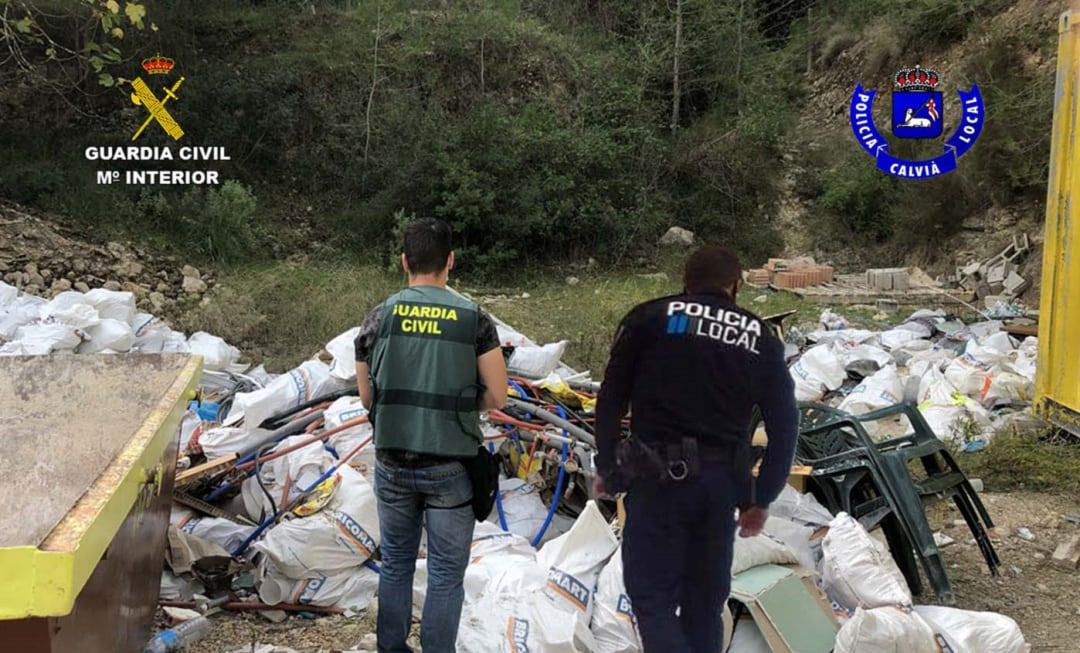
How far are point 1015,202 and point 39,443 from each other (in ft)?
45.5

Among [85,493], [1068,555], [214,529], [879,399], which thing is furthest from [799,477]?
[879,399]

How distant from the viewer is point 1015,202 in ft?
43.2

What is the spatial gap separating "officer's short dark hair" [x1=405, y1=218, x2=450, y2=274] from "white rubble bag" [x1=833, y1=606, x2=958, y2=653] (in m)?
1.74

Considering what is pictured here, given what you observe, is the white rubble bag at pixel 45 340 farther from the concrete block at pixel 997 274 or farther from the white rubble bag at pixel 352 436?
the concrete block at pixel 997 274

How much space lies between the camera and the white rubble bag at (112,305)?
646cm

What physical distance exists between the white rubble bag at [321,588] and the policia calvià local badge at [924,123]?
12198 mm

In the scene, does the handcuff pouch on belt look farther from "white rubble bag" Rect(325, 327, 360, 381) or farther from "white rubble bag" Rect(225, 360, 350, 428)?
"white rubble bag" Rect(325, 327, 360, 381)

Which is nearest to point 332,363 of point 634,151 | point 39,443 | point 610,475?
point 39,443

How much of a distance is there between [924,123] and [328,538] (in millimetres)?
13582

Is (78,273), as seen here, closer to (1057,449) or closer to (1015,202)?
(1057,449)

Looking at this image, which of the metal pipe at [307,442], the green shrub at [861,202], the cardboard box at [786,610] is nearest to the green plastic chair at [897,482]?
the cardboard box at [786,610]

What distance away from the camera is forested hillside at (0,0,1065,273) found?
1255cm

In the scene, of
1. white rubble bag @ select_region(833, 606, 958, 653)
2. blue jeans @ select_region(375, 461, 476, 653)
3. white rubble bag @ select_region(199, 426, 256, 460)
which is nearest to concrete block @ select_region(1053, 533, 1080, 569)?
white rubble bag @ select_region(833, 606, 958, 653)

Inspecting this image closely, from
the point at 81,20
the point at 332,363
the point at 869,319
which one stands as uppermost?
the point at 81,20
